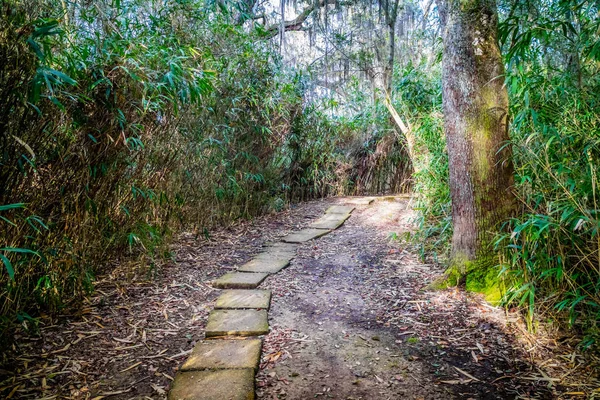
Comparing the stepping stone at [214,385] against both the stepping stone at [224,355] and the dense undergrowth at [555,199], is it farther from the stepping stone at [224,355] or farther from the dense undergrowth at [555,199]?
the dense undergrowth at [555,199]

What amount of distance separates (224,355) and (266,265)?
4.33 feet

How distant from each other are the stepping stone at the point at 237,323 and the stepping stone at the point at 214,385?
1.16ft

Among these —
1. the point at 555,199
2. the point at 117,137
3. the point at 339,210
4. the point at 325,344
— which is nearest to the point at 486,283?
the point at 555,199

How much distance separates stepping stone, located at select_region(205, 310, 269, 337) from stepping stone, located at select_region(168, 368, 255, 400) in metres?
0.35

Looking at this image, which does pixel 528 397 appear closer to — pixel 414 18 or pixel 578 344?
pixel 578 344

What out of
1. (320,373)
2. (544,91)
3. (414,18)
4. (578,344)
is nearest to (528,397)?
(578,344)

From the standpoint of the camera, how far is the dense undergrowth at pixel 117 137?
1524mm

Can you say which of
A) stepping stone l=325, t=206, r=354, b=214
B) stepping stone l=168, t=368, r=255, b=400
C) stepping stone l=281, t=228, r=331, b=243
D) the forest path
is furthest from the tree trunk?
stepping stone l=325, t=206, r=354, b=214

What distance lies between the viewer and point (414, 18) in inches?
337

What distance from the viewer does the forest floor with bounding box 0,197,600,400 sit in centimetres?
148

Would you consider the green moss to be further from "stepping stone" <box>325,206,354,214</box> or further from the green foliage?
"stepping stone" <box>325,206,354,214</box>

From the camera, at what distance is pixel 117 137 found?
82.5 inches

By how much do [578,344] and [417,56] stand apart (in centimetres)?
853

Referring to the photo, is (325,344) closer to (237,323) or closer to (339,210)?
(237,323)
